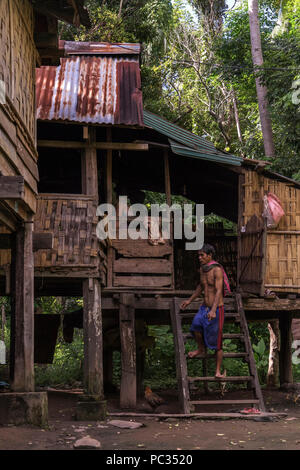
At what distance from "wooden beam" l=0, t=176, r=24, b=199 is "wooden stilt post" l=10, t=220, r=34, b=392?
168 centimetres

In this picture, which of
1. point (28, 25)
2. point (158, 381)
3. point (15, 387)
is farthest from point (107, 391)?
point (28, 25)

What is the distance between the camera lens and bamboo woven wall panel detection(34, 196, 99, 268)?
31.5ft

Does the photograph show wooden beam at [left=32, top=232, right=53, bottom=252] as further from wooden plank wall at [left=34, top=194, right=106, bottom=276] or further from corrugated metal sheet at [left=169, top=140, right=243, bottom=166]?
corrugated metal sheet at [left=169, top=140, right=243, bottom=166]

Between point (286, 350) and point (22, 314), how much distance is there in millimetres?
8469

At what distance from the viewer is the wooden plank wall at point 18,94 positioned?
21.4 ft

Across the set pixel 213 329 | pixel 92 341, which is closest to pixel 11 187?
pixel 92 341

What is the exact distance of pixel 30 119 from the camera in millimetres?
8211

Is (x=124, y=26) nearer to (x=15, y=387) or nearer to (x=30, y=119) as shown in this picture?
(x=30, y=119)

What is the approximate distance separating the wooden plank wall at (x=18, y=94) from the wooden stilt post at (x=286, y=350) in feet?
25.7

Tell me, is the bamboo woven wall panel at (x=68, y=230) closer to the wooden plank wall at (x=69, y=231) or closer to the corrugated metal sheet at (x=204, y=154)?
the wooden plank wall at (x=69, y=231)

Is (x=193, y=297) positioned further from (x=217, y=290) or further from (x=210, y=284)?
(x=217, y=290)

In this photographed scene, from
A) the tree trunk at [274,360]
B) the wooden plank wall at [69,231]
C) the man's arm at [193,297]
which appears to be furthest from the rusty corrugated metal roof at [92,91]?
the tree trunk at [274,360]

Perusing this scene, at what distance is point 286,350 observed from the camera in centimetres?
1430

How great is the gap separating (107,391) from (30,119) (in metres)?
6.75
